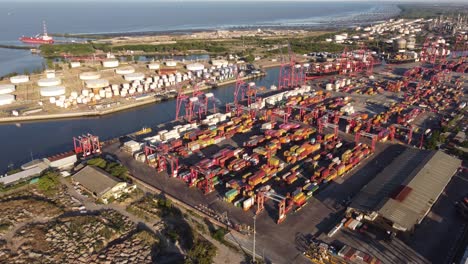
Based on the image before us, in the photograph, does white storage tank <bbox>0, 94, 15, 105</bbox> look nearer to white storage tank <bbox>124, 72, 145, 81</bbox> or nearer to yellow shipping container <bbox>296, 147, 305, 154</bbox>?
white storage tank <bbox>124, 72, 145, 81</bbox>

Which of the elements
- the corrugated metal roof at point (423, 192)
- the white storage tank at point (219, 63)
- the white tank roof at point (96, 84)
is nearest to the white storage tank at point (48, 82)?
the white tank roof at point (96, 84)

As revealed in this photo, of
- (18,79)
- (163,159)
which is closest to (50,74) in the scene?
(18,79)

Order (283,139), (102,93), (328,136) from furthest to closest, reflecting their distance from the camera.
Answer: (102,93) → (328,136) → (283,139)

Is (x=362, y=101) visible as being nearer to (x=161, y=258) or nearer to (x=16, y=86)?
(x=161, y=258)

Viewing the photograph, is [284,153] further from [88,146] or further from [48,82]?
[48,82]

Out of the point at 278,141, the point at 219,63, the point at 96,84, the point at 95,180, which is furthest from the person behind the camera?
the point at 219,63

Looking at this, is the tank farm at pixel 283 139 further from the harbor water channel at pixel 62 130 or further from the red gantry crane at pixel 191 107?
the harbor water channel at pixel 62 130

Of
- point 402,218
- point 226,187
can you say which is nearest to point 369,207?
point 402,218

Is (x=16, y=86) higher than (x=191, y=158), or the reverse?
(x=16, y=86)
